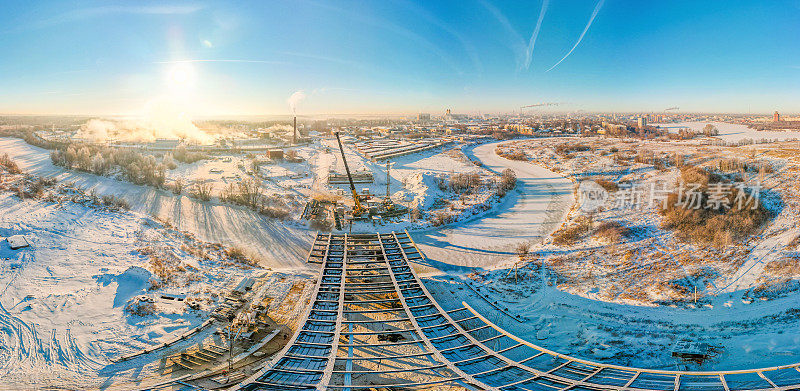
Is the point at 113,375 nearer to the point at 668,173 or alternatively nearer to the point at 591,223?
the point at 591,223

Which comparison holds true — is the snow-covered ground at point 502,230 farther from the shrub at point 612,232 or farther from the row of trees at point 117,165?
the row of trees at point 117,165

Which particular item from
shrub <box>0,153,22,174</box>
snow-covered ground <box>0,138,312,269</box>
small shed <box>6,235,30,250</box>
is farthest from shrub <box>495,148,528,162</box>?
shrub <box>0,153,22,174</box>

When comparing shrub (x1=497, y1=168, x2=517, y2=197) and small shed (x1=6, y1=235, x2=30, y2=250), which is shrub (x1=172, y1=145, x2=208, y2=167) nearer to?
small shed (x1=6, y1=235, x2=30, y2=250)

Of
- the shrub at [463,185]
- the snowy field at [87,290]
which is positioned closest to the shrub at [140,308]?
the snowy field at [87,290]

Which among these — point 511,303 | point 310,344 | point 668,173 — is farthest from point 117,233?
point 668,173

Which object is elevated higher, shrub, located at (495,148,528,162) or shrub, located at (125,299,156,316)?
shrub, located at (495,148,528,162)

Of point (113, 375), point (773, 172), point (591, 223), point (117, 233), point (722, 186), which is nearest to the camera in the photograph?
point (113, 375)
